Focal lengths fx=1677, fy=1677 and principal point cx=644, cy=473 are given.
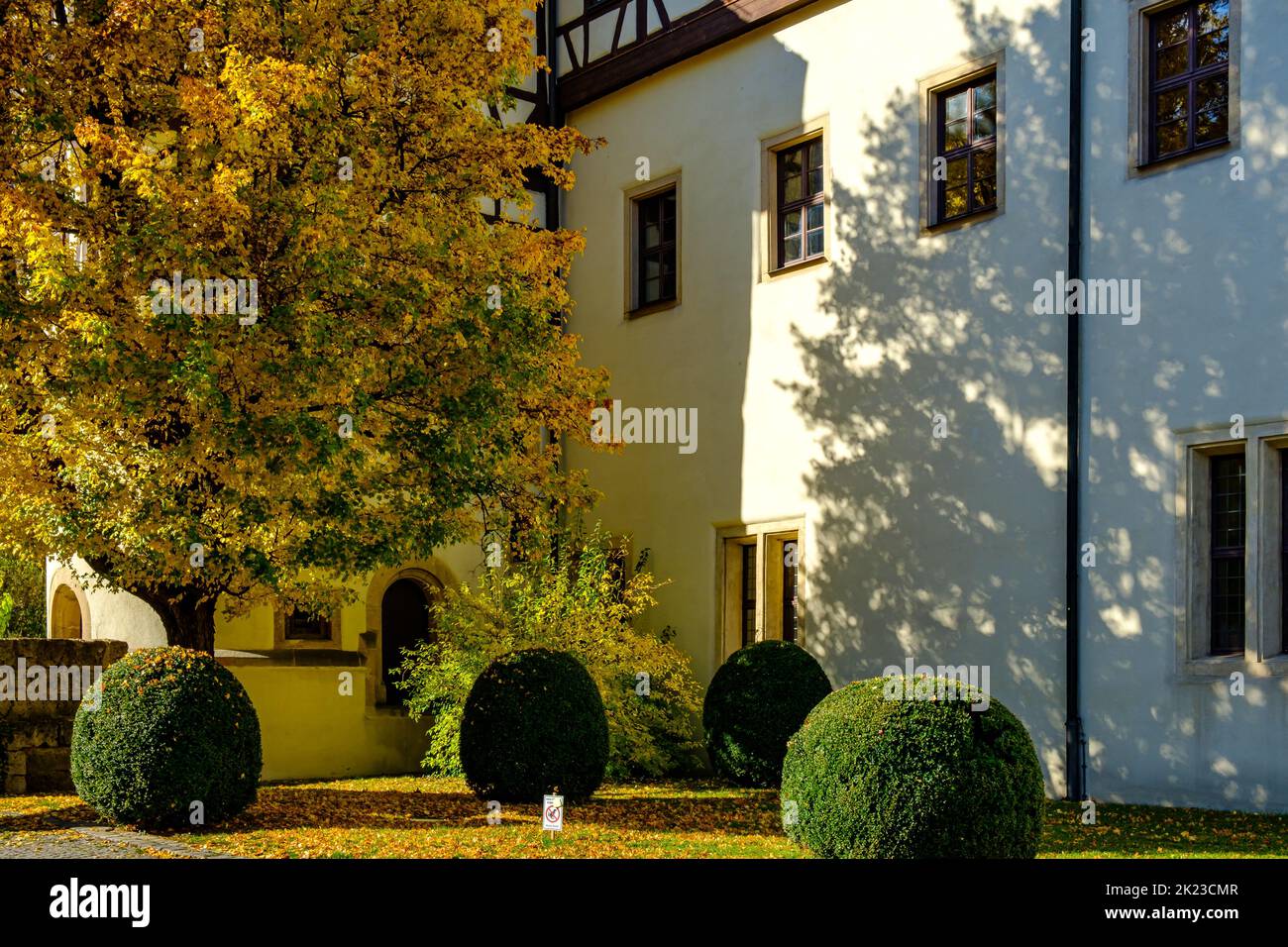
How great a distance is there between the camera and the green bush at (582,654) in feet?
54.1

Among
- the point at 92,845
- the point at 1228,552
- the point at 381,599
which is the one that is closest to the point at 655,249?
the point at 381,599

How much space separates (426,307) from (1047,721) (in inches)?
246

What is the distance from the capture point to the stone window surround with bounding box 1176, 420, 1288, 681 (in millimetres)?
12680

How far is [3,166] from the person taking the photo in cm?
1305

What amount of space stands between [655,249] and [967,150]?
4.76 m

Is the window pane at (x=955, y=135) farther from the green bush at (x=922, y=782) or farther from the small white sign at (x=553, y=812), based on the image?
the small white sign at (x=553, y=812)

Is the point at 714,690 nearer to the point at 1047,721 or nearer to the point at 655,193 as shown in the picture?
the point at 1047,721

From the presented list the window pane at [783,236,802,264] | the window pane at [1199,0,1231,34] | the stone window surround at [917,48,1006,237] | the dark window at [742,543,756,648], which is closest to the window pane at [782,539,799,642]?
the dark window at [742,543,756,648]

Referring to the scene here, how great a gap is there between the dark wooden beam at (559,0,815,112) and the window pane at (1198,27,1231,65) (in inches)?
186

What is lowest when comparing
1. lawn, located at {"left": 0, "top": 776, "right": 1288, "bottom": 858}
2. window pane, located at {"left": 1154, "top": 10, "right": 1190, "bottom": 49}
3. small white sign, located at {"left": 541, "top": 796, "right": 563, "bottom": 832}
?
lawn, located at {"left": 0, "top": 776, "right": 1288, "bottom": 858}

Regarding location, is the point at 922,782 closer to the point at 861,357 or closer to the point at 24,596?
the point at 861,357

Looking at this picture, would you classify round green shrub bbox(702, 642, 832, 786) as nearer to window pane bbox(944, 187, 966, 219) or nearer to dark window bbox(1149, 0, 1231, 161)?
window pane bbox(944, 187, 966, 219)

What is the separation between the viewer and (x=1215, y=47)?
1345 cm
